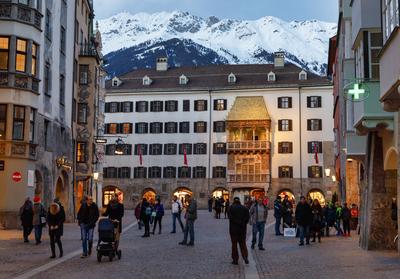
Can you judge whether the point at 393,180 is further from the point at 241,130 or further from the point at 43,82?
the point at 241,130

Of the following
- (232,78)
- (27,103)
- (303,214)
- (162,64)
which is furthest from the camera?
(162,64)

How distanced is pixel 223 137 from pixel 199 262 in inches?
2536

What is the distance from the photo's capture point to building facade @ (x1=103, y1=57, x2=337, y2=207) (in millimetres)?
80875

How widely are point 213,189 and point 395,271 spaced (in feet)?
218

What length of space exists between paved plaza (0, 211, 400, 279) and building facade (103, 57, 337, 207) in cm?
5473

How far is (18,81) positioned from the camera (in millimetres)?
34531

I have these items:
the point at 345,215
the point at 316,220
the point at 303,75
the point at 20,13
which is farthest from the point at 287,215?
the point at 303,75

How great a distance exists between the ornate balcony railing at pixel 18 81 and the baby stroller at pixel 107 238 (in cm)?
1760

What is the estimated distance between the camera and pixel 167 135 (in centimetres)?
8419

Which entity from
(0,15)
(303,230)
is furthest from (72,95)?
(303,230)

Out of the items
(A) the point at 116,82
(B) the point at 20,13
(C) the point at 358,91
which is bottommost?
(C) the point at 358,91

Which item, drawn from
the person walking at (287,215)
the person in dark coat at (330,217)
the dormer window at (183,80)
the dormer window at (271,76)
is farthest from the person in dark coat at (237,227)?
the dormer window at (183,80)

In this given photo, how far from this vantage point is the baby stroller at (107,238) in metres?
18.3

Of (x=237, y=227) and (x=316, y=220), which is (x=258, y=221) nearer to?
(x=316, y=220)
